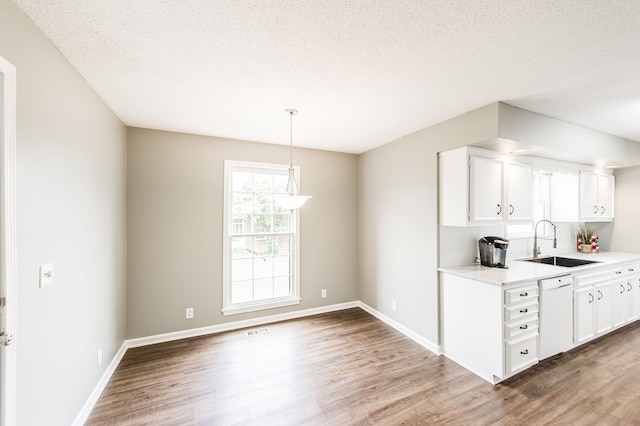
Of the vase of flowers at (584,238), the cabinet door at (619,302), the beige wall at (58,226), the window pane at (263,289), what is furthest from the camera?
the vase of flowers at (584,238)

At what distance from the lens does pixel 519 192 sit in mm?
3000

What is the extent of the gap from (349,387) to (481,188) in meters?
2.36

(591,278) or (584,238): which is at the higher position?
(584,238)

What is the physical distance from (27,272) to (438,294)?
3348mm

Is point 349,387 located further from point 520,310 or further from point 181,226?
point 181,226

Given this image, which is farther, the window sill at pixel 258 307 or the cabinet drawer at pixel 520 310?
the window sill at pixel 258 307

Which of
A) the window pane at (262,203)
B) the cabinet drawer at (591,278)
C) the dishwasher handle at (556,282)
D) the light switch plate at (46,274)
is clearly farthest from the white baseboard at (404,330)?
the light switch plate at (46,274)

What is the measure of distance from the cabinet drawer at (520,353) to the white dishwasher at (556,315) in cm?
16

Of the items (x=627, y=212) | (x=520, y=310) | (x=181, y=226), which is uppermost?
(x=627, y=212)

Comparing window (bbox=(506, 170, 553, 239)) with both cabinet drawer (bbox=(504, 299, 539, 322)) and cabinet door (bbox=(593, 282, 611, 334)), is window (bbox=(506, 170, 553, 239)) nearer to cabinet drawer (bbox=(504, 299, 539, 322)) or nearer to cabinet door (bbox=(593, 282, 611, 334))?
cabinet door (bbox=(593, 282, 611, 334))

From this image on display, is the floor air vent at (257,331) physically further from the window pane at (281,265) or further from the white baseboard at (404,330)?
the white baseboard at (404,330)

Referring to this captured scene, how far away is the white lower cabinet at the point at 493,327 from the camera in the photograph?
236 cm

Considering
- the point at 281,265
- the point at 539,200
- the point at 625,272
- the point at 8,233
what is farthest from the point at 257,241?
the point at 625,272

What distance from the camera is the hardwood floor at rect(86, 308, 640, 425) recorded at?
201 centimetres
